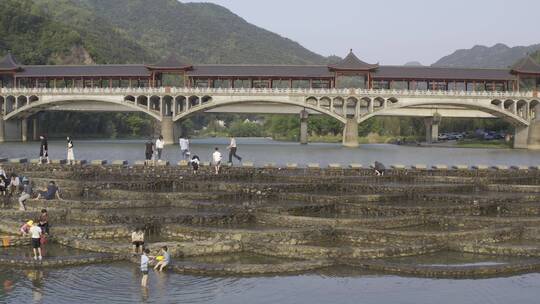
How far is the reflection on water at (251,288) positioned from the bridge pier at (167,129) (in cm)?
7395

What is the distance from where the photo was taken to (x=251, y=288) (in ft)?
51.3

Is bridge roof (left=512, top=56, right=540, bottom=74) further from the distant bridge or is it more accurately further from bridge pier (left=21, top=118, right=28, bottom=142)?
bridge pier (left=21, top=118, right=28, bottom=142)

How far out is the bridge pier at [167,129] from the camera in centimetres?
9038

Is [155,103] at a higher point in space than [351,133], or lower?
higher

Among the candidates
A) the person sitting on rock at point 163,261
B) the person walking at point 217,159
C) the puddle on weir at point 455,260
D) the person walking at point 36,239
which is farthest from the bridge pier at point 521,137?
the person walking at point 36,239

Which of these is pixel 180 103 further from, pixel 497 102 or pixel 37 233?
pixel 37 233

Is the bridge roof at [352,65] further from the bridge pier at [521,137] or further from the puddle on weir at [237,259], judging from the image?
the puddle on weir at [237,259]

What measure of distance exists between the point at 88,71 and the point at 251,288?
85.9 m

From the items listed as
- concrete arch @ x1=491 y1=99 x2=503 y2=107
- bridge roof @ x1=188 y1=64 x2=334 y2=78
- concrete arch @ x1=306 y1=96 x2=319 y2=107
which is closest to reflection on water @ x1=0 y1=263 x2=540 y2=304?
concrete arch @ x1=306 y1=96 x2=319 y2=107

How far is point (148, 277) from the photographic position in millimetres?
16281

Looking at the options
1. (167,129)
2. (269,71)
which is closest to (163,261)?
(167,129)

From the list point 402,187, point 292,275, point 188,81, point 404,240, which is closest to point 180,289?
point 292,275

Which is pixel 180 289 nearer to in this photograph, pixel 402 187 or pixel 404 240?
pixel 404 240

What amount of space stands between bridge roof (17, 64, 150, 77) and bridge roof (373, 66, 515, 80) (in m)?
37.2
